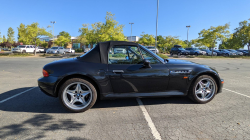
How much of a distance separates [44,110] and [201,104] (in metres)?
3.62

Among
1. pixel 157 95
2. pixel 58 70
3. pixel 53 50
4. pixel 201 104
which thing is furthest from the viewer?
pixel 53 50

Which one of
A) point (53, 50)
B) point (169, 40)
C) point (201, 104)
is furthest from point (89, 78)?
point (169, 40)

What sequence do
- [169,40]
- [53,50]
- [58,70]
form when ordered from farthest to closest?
1. [169,40]
2. [53,50]
3. [58,70]

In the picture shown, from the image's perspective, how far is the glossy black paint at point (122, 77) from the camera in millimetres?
3328

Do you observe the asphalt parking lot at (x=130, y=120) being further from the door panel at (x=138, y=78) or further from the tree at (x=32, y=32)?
the tree at (x=32, y=32)

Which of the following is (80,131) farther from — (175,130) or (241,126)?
(241,126)

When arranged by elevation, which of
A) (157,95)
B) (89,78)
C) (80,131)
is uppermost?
(89,78)

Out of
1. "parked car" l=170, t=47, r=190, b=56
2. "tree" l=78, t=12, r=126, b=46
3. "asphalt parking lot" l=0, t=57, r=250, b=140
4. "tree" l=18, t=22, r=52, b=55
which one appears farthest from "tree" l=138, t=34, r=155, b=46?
"asphalt parking lot" l=0, t=57, r=250, b=140

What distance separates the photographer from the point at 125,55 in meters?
3.62

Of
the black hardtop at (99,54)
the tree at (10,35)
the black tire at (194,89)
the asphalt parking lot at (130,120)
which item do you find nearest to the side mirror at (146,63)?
the black hardtop at (99,54)

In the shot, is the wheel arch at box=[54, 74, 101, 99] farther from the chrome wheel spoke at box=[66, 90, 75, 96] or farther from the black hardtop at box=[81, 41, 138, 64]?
the black hardtop at box=[81, 41, 138, 64]

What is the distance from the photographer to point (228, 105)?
3.78 meters

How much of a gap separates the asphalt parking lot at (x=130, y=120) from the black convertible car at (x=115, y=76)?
34 centimetres

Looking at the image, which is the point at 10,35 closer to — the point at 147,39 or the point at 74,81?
the point at 147,39
